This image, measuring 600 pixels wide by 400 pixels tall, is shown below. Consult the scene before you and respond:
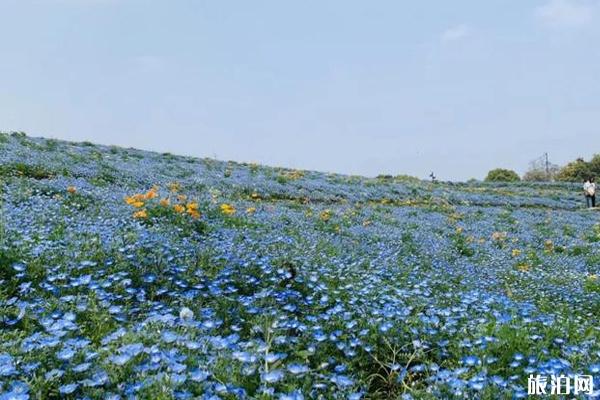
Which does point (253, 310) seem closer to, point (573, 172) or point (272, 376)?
point (272, 376)

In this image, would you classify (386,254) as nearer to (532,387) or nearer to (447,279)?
(447,279)

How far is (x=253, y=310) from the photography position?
13.7 ft

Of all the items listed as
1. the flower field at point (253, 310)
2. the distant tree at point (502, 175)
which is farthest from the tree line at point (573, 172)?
the flower field at point (253, 310)

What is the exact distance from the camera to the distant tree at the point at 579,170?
58.1m

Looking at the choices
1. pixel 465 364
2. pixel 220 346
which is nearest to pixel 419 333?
pixel 465 364

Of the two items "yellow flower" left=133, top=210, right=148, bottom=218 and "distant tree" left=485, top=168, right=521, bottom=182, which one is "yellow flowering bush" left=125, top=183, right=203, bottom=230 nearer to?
"yellow flower" left=133, top=210, right=148, bottom=218

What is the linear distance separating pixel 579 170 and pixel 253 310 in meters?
63.0

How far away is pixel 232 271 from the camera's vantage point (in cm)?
510

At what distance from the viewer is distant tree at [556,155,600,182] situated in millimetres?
58062

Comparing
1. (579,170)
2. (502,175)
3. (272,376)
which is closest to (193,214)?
(272,376)

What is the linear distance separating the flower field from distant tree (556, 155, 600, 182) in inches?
2174

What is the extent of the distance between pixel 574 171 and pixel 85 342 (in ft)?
212

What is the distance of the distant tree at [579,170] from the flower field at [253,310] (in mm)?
55217

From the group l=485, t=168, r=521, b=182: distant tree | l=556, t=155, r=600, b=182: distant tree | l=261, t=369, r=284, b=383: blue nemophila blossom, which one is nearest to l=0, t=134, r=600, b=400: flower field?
l=261, t=369, r=284, b=383: blue nemophila blossom
